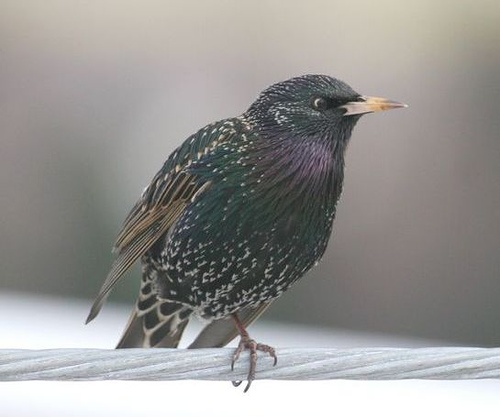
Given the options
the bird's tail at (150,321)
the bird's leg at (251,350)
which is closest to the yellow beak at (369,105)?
the bird's leg at (251,350)

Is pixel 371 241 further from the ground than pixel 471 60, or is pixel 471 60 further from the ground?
pixel 471 60

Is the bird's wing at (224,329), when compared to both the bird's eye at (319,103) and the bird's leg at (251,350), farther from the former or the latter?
the bird's eye at (319,103)

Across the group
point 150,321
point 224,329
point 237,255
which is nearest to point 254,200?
point 237,255

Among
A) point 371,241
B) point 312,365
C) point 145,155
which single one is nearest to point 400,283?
point 371,241

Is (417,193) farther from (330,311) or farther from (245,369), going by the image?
(245,369)

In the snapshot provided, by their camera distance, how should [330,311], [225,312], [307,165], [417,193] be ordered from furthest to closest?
[417,193] → [330,311] → [225,312] → [307,165]

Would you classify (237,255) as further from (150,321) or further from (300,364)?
(300,364)
